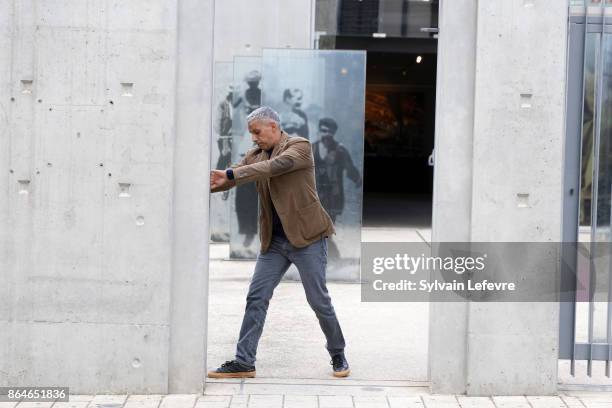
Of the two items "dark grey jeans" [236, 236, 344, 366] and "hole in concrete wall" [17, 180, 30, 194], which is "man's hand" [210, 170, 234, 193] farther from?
"hole in concrete wall" [17, 180, 30, 194]

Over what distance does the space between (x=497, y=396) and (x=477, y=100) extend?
1.83m

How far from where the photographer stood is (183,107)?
6.29m

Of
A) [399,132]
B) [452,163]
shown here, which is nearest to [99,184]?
[452,163]

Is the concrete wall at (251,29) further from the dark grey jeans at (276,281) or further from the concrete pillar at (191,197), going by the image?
the concrete pillar at (191,197)

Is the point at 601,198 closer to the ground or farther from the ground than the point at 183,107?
closer to the ground

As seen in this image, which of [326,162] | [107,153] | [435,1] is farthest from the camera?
[435,1]

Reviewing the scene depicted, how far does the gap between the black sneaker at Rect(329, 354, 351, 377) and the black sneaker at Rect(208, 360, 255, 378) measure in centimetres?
55

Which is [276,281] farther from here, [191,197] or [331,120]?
[331,120]

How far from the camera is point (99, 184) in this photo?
6.26m

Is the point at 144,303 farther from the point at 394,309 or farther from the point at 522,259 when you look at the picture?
the point at 394,309

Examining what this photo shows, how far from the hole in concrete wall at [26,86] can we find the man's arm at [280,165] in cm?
133

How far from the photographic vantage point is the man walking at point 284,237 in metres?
6.72

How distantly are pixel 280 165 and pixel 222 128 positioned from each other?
737 centimetres

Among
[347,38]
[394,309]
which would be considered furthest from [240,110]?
[347,38]
